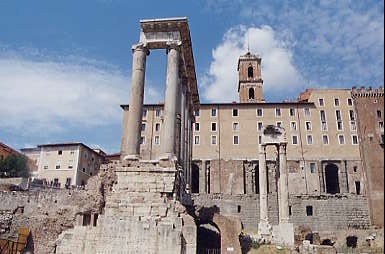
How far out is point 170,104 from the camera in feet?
65.1

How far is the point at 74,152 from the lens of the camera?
49.5 metres

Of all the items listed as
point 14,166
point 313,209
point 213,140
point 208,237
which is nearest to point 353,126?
point 313,209

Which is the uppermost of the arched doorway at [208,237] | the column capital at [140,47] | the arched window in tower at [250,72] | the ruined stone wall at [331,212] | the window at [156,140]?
the arched window in tower at [250,72]

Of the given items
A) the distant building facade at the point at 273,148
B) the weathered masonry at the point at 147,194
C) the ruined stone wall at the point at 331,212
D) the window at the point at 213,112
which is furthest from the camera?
the window at the point at 213,112

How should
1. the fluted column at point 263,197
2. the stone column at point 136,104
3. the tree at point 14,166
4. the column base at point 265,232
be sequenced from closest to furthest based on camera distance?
the stone column at point 136,104
the column base at point 265,232
the fluted column at point 263,197
the tree at point 14,166

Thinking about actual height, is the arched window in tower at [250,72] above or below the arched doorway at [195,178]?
above

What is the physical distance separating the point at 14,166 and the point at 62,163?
606cm

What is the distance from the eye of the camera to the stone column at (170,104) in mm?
19203

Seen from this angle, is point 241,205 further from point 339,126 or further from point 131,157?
point 131,157

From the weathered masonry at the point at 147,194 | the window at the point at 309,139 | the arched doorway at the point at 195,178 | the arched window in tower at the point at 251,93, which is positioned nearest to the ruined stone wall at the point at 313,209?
the arched doorway at the point at 195,178

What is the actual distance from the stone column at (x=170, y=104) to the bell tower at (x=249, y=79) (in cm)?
3813

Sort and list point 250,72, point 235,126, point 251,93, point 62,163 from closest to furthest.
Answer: point 62,163 < point 235,126 < point 251,93 < point 250,72

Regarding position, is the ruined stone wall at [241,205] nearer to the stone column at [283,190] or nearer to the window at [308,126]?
the stone column at [283,190]

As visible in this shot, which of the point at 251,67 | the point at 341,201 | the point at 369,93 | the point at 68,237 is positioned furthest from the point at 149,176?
the point at 251,67
